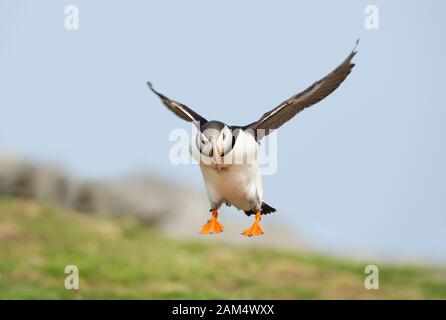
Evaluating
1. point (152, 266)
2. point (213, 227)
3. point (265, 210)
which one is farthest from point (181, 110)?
point (152, 266)

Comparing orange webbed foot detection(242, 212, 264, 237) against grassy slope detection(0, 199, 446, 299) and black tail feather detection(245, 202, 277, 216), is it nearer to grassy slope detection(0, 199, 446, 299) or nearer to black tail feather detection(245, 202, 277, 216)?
black tail feather detection(245, 202, 277, 216)

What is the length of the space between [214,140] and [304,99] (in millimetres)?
1319

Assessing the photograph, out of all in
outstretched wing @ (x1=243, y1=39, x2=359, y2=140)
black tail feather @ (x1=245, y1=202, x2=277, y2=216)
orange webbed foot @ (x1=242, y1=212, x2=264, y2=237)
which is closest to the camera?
orange webbed foot @ (x1=242, y1=212, x2=264, y2=237)

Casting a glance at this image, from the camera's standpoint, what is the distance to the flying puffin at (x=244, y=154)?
18.8ft

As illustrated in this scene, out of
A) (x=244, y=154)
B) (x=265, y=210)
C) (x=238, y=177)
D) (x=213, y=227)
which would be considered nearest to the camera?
(x=244, y=154)

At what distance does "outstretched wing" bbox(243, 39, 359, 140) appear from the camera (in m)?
6.02

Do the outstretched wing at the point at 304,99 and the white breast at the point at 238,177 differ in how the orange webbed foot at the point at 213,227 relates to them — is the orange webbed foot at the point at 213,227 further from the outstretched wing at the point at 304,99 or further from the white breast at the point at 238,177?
the outstretched wing at the point at 304,99

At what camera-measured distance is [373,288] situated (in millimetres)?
21203

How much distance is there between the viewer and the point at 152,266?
20141 millimetres

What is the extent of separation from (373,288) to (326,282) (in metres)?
1.40

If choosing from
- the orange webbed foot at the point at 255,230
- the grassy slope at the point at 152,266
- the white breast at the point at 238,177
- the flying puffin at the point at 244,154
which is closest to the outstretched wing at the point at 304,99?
the flying puffin at the point at 244,154

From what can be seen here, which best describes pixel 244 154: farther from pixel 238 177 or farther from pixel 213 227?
pixel 213 227

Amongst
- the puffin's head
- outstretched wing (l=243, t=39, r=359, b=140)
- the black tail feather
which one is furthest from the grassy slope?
the puffin's head
